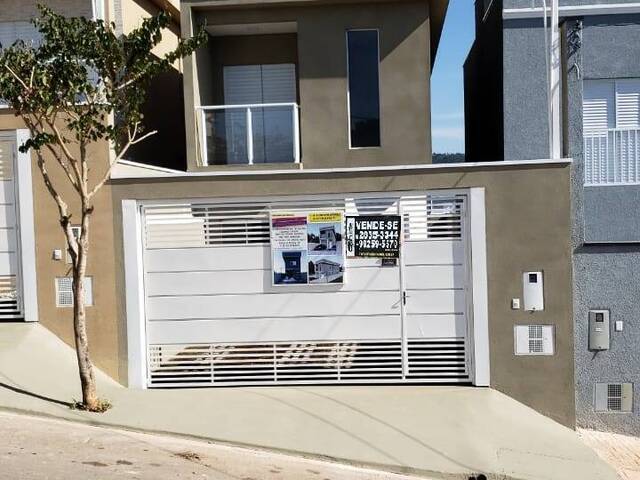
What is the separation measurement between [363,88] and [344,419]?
261 inches

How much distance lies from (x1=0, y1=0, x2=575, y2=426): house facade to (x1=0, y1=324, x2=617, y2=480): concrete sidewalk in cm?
35

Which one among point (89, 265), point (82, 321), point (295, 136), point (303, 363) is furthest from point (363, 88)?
point (82, 321)

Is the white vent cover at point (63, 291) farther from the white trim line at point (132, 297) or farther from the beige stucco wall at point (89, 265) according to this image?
the white trim line at point (132, 297)

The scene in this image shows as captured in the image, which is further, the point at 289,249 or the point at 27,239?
the point at 27,239

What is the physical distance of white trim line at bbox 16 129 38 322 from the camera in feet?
30.4

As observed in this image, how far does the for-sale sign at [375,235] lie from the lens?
9.04 m

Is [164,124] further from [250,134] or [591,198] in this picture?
[591,198]

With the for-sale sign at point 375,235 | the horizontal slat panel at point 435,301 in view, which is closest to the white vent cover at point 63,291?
the for-sale sign at point 375,235

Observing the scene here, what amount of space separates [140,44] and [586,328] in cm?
731

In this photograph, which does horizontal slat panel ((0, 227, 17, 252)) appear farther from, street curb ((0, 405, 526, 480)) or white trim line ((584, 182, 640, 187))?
white trim line ((584, 182, 640, 187))

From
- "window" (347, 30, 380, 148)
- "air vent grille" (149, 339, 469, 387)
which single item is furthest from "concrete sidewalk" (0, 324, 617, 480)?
"window" (347, 30, 380, 148)

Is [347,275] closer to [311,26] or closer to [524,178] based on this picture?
[524,178]

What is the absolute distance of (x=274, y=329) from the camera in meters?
9.18

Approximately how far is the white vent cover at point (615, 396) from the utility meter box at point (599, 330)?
60 centimetres
